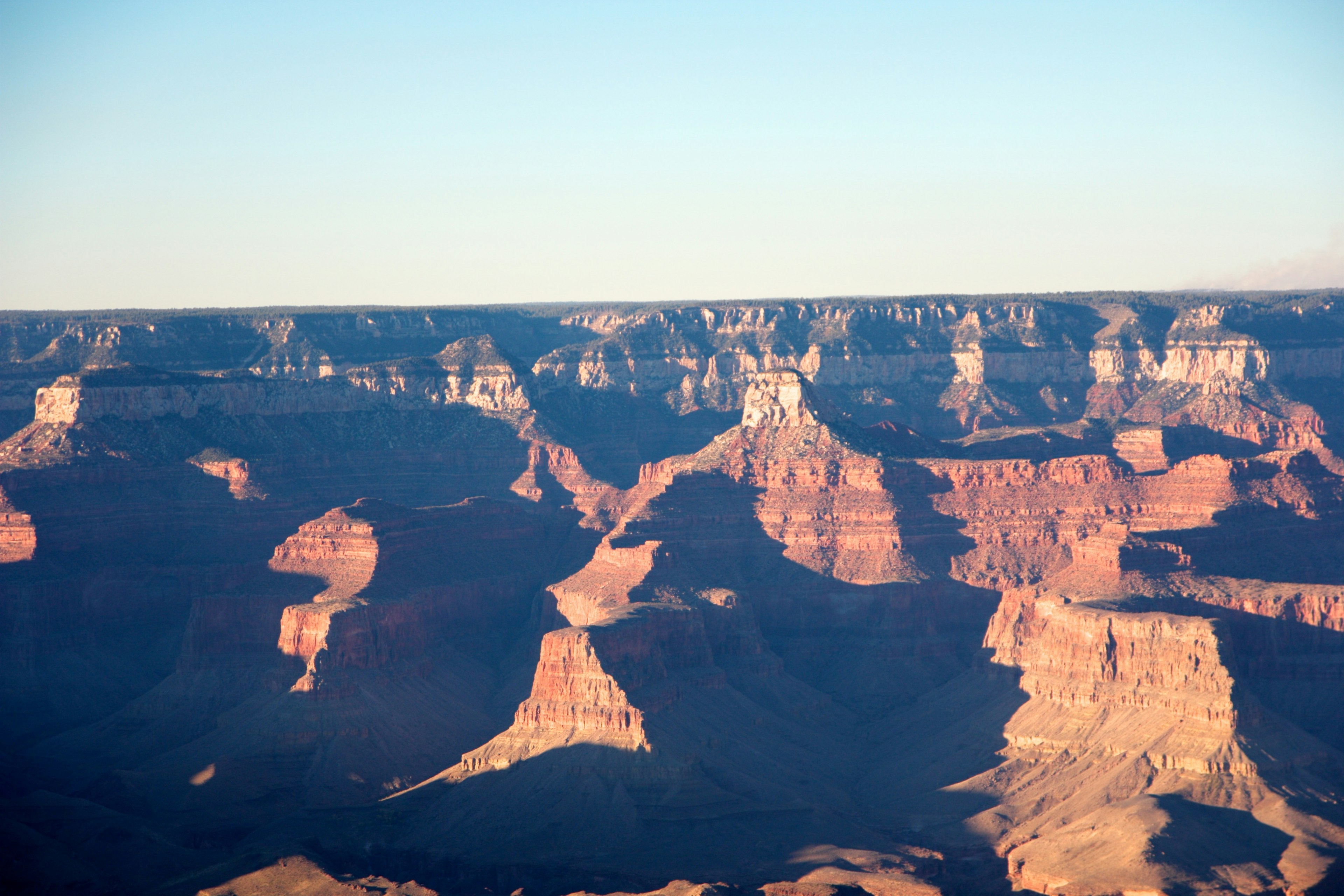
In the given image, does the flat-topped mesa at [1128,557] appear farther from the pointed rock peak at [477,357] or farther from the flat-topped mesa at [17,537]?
the pointed rock peak at [477,357]

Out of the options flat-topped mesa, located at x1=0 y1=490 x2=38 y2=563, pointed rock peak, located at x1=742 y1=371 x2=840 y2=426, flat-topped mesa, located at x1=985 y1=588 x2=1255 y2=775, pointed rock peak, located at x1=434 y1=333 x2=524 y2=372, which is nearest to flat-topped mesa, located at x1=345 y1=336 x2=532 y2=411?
pointed rock peak, located at x1=434 y1=333 x2=524 y2=372

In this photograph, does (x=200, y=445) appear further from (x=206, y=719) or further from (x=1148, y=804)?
(x=1148, y=804)

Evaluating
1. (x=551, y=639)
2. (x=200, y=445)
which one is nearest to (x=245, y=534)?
(x=200, y=445)

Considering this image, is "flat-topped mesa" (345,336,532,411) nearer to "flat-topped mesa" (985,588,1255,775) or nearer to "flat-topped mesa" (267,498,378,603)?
"flat-topped mesa" (267,498,378,603)

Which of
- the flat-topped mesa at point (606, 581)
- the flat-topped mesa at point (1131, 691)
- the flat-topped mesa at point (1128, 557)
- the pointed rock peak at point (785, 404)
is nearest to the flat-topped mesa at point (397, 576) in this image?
the flat-topped mesa at point (606, 581)

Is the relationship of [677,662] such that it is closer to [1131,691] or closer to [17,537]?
[1131,691]

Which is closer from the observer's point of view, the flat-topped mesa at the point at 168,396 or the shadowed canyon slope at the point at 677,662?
the shadowed canyon slope at the point at 677,662
